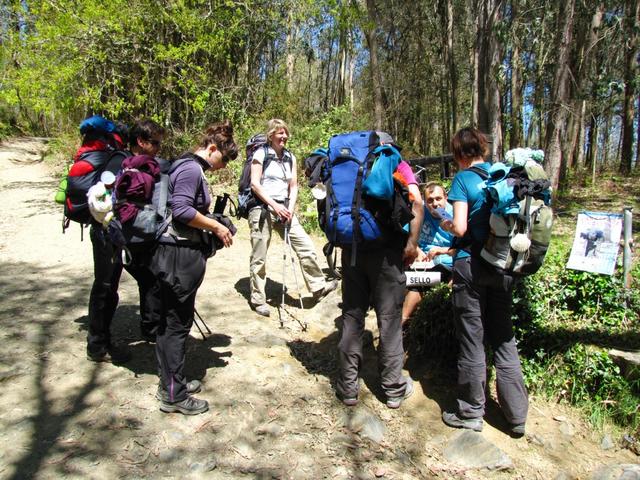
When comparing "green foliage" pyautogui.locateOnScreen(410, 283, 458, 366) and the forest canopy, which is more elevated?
the forest canopy

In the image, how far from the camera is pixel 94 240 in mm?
3529

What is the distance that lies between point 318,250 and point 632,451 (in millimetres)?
5272

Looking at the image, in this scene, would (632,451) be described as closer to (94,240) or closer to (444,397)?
(444,397)

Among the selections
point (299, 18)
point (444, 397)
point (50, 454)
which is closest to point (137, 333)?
point (50, 454)

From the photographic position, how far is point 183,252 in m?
3.06

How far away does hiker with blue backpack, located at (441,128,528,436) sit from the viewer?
3041 mm

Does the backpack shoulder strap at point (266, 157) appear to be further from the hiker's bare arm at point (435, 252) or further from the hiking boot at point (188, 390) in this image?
the hiking boot at point (188, 390)

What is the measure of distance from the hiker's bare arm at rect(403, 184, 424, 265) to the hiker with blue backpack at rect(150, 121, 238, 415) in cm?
126

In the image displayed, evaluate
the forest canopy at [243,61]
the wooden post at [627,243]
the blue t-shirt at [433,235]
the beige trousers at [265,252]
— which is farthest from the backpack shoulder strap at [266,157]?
the forest canopy at [243,61]

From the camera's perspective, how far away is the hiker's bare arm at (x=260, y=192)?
15.8ft

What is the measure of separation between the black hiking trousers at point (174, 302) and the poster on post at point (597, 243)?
2962 millimetres

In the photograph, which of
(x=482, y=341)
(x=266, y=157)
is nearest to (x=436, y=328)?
(x=482, y=341)

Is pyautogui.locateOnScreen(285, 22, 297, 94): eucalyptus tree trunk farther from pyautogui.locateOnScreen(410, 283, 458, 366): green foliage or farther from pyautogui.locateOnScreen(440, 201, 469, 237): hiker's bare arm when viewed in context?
pyautogui.locateOnScreen(440, 201, 469, 237): hiker's bare arm

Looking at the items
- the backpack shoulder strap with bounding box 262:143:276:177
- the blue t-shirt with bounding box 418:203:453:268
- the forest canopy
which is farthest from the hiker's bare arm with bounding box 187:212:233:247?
the forest canopy
